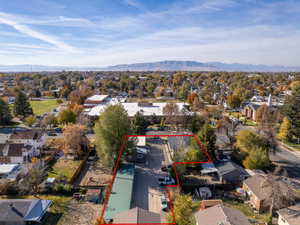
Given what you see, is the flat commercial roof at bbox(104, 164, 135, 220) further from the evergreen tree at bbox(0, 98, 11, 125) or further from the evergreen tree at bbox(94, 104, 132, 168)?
the evergreen tree at bbox(0, 98, 11, 125)

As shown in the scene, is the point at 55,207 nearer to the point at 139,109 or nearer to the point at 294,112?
the point at 139,109

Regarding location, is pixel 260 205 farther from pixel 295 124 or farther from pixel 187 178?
pixel 295 124

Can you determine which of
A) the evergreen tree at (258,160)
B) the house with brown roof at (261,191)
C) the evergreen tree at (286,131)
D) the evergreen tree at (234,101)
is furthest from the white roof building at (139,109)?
the house with brown roof at (261,191)

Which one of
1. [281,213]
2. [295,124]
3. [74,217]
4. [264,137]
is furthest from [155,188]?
[295,124]

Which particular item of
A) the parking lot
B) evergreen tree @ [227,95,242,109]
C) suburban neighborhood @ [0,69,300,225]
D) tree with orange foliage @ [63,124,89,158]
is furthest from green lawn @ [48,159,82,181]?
evergreen tree @ [227,95,242,109]

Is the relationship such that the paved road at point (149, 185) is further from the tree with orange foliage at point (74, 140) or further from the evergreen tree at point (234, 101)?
the evergreen tree at point (234, 101)

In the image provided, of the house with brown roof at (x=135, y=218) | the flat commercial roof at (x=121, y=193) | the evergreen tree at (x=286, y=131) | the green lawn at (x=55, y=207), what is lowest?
the green lawn at (x=55, y=207)

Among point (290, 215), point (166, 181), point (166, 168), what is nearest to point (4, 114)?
point (166, 168)
